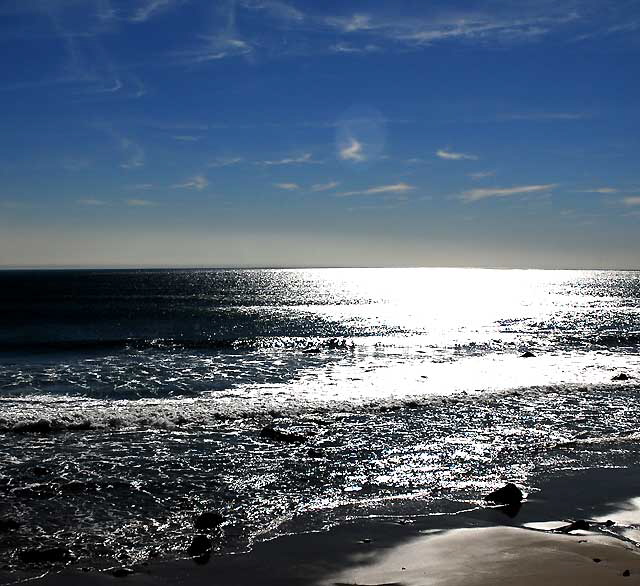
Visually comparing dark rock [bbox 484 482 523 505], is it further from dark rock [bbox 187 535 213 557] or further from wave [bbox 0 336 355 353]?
wave [bbox 0 336 355 353]

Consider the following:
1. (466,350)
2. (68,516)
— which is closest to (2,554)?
(68,516)

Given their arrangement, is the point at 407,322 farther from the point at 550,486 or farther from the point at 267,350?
the point at 550,486

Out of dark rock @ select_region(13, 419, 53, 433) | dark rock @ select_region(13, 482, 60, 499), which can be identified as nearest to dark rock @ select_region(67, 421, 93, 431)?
dark rock @ select_region(13, 419, 53, 433)

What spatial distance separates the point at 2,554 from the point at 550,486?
581 inches

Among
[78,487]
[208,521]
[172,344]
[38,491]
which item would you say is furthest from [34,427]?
[172,344]

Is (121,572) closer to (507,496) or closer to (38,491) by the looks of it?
(38,491)

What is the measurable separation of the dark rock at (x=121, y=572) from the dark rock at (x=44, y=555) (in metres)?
1.48

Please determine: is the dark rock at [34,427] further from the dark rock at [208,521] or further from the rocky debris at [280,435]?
the dark rock at [208,521]

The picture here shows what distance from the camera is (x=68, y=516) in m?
15.9

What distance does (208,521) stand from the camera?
15312 millimetres

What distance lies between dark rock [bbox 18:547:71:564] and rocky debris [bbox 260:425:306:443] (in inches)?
434

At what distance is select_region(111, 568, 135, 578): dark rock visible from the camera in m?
12.4

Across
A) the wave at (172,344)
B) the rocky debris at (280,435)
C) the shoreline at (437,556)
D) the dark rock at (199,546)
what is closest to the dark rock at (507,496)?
the shoreline at (437,556)

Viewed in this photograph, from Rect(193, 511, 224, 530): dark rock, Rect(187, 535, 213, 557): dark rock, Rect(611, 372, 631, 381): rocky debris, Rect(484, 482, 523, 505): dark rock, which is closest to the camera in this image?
Rect(187, 535, 213, 557): dark rock
